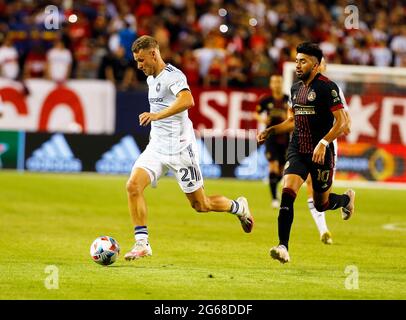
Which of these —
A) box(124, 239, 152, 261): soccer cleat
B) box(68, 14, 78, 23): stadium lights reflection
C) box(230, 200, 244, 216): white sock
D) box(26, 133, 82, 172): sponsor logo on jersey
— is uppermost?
box(68, 14, 78, 23): stadium lights reflection

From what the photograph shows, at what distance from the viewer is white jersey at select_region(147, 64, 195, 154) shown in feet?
38.0

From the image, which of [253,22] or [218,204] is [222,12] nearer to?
[253,22]

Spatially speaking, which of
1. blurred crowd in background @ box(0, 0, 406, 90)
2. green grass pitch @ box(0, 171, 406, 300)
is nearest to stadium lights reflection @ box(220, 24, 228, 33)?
blurred crowd in background @ box(0, 0, 406, 90)

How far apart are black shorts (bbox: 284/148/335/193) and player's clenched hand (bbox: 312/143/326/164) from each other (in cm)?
45

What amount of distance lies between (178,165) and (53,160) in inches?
545

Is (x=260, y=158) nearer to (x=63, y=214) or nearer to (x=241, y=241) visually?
(x=63, y=214)

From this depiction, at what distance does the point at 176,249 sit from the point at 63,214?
452cm

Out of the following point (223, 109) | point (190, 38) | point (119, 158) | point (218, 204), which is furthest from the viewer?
point (190, 38)

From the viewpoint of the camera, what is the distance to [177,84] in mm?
11477

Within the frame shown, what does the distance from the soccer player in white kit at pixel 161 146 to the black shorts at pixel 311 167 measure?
3.57ft

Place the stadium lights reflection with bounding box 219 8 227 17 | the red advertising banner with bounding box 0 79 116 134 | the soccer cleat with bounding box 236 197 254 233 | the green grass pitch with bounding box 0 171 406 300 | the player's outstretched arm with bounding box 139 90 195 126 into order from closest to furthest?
the green grass pitch with bounding box 0 171 406 300, the player's outstretched arm with bounding box 139 90 195 126, the soccer cleat with bounding box 236 197 254 233, the red advertising banner with bounding box 0 79 116 134, the stadium lights reflection with bounding box 219 8 227 17

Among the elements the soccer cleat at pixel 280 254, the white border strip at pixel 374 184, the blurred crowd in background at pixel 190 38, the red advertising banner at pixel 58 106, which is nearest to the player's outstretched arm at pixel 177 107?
the soccer cleat at pixel 280 254

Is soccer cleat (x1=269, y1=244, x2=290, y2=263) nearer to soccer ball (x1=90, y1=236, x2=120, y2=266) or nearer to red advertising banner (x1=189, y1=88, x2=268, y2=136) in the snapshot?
soccer ball (x1=90, y1=236, x2=120, y2=266)

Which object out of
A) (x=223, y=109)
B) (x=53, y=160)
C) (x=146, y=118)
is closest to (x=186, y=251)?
→ (x=146, y=118)
